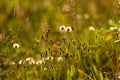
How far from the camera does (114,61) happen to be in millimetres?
3590

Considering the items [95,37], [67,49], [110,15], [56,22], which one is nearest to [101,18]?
[110,15]

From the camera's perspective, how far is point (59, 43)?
390 centimetres

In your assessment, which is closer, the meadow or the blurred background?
the meadow

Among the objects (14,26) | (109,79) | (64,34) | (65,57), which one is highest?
(14,26)

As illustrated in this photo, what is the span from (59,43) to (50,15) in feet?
4.19

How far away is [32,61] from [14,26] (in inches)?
35.0

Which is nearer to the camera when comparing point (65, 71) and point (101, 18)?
point (65, 71)

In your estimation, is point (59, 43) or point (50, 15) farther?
point (50, 15)

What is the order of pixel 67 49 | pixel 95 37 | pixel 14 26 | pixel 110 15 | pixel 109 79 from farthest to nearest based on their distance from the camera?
pixel 110 15 < pixel 14 26 < pixel 95 37 < pixel 67 49 < pixel 109 79

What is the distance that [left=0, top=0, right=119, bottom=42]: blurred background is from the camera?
4.70 metres

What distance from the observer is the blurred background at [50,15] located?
4.70 meters

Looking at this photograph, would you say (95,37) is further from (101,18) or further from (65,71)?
(101,18)

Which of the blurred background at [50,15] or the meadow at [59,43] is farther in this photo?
the blurred background at [50,15]

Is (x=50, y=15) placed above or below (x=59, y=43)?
above
